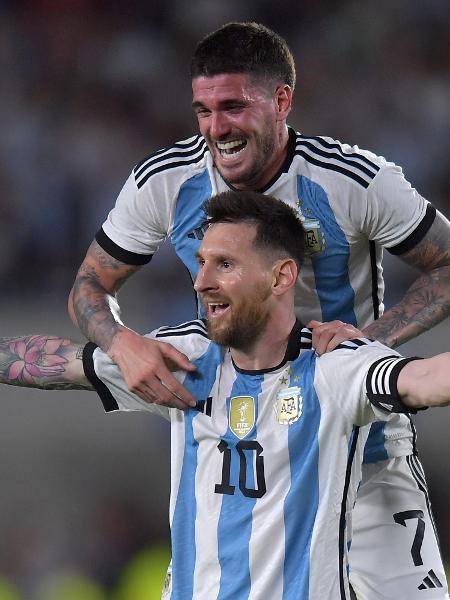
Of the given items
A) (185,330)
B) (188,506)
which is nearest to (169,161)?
(185,330)

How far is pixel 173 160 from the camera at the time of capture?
3.14 m

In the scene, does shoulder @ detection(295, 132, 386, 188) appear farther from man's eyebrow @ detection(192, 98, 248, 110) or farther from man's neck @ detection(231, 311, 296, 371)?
man's neck @ detection(231, 311, 296, 371)

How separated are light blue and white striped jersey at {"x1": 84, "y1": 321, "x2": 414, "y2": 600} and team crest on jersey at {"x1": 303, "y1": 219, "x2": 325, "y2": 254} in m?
0.43

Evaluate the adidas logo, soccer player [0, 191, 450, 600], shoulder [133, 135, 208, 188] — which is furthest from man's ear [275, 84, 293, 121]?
the adidas logo

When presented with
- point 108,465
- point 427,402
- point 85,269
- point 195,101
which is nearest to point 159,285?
point 108,465

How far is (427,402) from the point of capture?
2232 millimetres

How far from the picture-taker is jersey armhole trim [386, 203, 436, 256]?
123 inches

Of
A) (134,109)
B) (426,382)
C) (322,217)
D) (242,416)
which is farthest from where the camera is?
(134,109)

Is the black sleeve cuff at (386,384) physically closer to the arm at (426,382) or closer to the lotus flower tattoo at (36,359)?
the arm at (426,382)

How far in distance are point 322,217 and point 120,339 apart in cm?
66

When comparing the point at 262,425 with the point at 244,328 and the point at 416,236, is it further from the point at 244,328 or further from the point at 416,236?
the point at 416,236

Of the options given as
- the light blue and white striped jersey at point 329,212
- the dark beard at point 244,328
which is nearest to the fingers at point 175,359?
the dark beard at point 244,328

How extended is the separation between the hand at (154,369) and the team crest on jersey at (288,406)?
0.68 ft

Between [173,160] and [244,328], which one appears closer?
[244,328]
